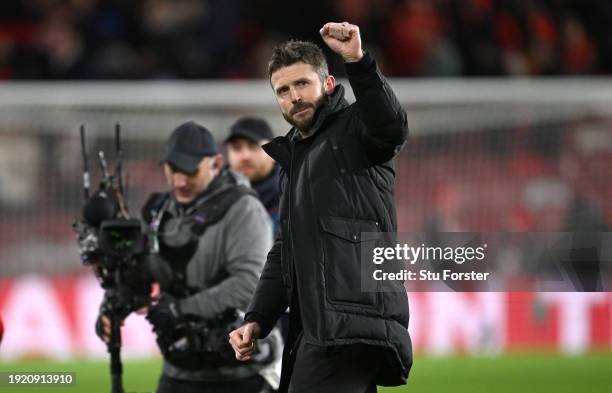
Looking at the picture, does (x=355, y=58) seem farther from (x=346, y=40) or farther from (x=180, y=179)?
(x=180, y=179)

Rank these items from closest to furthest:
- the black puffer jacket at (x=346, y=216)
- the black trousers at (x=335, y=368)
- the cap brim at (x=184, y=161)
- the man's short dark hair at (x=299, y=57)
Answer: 1. the black puffer jacket at (x=346, y=216)
2. the black trousers at (x=335, y=368)
3. the man's short dark hair at (x=299, y=57)
4. the cap brim at (x=184, y=161)

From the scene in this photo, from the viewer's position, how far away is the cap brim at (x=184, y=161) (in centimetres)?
645

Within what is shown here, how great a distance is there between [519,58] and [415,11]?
1.55 metres

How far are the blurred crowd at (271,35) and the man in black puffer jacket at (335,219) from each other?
9.12m

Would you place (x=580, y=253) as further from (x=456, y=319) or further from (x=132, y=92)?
(x=132, y=92)

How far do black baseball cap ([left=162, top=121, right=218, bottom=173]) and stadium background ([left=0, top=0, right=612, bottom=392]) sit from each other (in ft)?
15.3

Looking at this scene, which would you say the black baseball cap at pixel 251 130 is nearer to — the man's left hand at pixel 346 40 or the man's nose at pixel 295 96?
the man's nose at pixel 295 96

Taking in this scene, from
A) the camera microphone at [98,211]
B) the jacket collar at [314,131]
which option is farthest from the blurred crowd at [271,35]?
the jacket collar at [314,131]

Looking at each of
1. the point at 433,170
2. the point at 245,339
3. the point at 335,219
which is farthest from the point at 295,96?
the point at 433,170

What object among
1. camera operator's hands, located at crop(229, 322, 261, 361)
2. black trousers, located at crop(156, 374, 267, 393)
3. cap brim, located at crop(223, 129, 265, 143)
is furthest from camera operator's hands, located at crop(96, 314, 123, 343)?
cap brim, located at crop(223, 129, 265, 143)

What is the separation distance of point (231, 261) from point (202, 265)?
0.51 feet

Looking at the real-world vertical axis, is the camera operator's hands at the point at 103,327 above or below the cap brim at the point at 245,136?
below

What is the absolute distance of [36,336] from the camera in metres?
11.9

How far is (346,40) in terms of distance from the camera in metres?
4.46
